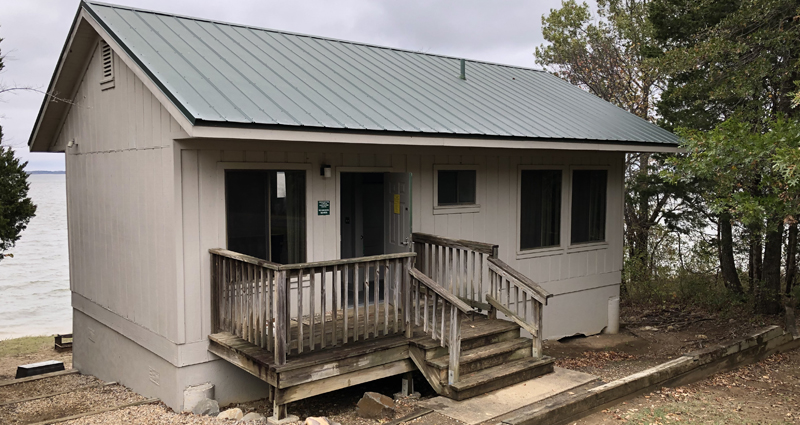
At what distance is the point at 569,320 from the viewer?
1072 centimetres

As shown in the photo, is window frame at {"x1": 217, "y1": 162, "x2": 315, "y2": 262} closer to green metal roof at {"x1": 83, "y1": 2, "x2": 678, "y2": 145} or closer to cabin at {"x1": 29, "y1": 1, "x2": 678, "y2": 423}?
cabin at {"x1": 29, "y1": 1, "x2": 678, "y2": 423}

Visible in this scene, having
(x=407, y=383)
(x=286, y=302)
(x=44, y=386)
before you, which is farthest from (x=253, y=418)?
(x=44, y=386)

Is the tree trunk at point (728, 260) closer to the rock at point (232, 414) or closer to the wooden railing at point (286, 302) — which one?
the wooden railing at point (286, 302)

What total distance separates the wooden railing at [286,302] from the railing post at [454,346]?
0.63m

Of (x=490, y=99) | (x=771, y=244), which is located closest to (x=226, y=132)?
(x=490, y=99)

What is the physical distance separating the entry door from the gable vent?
3751 mm

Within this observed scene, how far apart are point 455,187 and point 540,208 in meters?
1.89

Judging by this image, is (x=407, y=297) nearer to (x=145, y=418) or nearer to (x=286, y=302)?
(x=286, y=302)

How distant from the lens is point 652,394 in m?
7.34

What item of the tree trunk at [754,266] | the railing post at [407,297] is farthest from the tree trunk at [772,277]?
the railing post at [407,297]

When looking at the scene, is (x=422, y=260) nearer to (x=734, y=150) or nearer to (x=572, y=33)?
(x=734, y=150)

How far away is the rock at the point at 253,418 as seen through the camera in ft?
20.3

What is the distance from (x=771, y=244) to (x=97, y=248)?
12.1 metres

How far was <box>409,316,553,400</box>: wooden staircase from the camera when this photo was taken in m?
6.56
